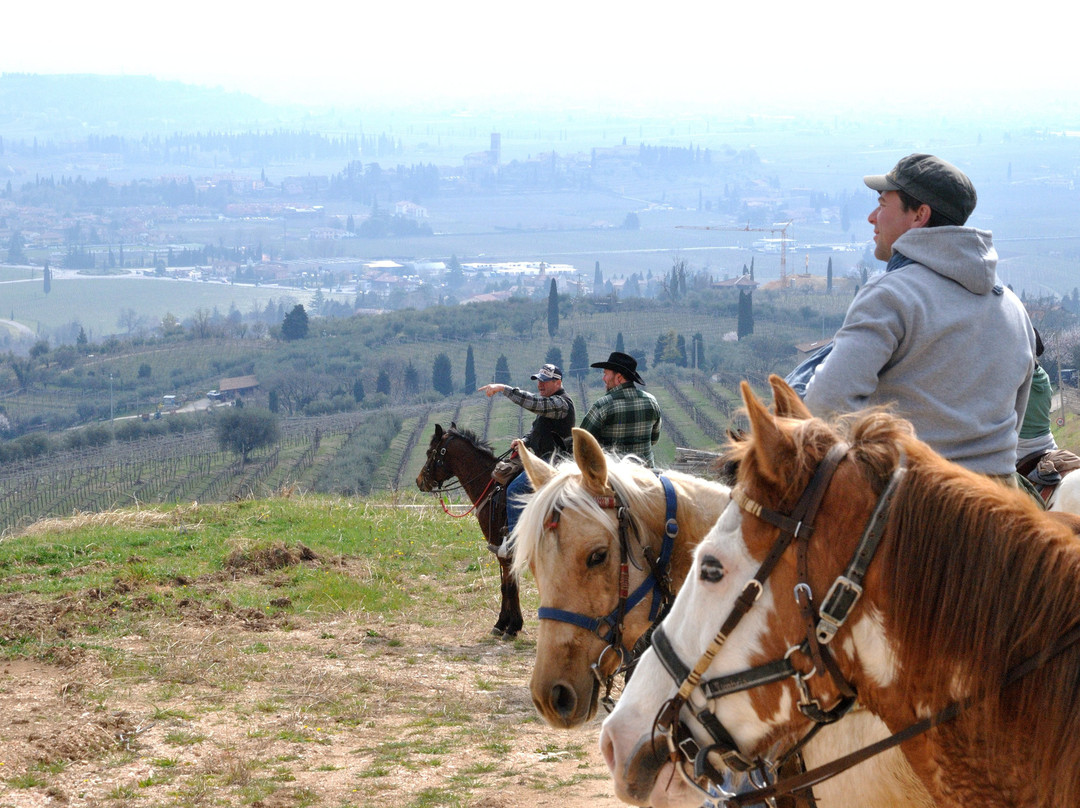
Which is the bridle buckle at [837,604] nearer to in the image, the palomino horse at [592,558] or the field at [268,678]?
the palomino horse at [592,558]

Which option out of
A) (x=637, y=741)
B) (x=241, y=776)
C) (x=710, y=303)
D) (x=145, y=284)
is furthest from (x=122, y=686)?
(x=145, y=284)

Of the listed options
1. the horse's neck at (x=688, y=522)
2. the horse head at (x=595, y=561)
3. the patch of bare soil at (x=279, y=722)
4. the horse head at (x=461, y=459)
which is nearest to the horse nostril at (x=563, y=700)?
the horse head at (x=595, y=561)

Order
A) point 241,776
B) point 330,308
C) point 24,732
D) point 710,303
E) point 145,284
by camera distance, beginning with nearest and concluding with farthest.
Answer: point 241,776, point 24,732, point 710,303, point 330,308, point 145,284

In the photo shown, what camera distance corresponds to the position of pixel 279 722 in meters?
7.12

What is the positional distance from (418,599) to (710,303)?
104 metres

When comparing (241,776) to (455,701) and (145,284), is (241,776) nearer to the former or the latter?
(455,701)

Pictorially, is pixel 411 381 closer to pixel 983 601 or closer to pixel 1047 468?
pixel 1047 468

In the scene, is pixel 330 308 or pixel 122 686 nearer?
pixel 122 686

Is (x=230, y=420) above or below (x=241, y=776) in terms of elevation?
below

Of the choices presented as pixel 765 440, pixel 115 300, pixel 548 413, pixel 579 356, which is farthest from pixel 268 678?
pixel 115 300

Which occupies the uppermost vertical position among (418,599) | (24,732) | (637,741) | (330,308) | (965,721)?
(965,721)

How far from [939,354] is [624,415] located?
4712 mm

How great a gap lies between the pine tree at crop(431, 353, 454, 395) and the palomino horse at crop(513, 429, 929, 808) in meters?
79.2

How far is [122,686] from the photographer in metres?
7.70
